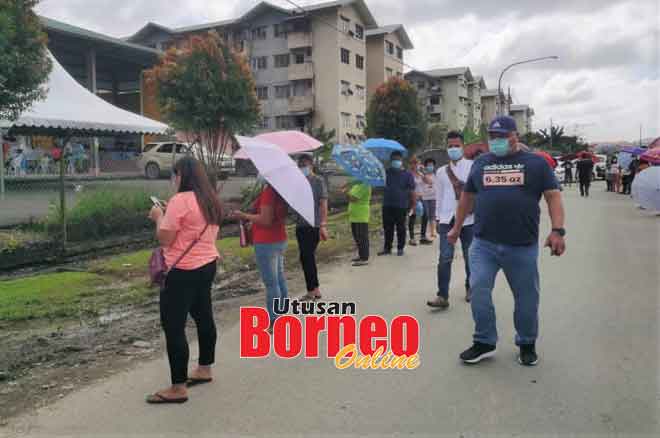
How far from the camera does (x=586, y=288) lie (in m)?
7.35

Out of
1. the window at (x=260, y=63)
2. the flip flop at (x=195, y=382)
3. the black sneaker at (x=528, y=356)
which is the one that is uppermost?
the window at (x=260, y=63)

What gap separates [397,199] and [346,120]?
1483 inches

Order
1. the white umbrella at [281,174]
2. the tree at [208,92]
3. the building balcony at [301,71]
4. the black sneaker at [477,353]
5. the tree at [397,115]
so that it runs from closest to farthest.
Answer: the black sneaker at [477,353] < the white umbrella at [281,174] < the tree at [208,92] < the tree at [397,115] < the building balcony at [301,71]

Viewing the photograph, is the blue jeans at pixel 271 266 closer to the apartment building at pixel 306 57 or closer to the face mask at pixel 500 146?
the face mask at pixel 500 146

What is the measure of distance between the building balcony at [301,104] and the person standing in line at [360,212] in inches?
1484

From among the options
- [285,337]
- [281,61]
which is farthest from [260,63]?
[285,337]

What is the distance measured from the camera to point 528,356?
15.3ft

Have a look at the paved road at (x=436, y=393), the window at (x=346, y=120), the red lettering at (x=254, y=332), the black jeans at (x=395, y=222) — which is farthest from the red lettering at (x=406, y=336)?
the window at (x=346, y=120)

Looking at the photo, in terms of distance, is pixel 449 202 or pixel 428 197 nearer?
pixel 449 202

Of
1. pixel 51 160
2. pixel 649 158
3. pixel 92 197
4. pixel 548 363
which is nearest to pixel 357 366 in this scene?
pixel 548 363

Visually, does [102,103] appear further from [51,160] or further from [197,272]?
[197,272]

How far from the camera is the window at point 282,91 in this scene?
47.8 meters

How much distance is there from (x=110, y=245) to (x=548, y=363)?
8911 millimetres

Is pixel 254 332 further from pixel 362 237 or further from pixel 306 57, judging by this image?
pixel 306 57
